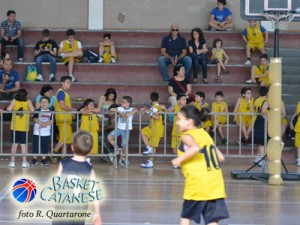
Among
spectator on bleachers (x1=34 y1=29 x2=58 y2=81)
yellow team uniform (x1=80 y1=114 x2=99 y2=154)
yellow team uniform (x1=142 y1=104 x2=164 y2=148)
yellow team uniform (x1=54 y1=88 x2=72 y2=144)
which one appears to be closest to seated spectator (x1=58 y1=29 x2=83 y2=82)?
spectator on bleachers (x1=34 y1=29 x2=58 y2=81)

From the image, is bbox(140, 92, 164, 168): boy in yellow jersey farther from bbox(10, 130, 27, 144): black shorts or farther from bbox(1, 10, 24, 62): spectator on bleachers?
bbox(1, 10, 24, 62): spectator on bleachers

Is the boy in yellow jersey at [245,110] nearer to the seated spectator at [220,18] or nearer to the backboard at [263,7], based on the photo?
the backboard at [263,7]

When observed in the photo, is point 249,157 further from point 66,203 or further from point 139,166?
→ point 66,203

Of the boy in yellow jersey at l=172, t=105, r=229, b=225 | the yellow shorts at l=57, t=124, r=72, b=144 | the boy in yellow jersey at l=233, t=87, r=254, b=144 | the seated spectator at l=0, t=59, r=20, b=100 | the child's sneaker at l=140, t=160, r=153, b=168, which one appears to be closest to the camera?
the boy in yellow jersey at l=172, t=105, r=229, b=225

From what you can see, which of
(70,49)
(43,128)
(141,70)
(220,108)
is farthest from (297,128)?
(70,49)

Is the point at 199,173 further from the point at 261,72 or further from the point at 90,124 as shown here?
the point at 261,72

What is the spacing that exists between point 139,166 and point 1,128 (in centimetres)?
330

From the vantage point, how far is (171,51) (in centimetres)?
2281

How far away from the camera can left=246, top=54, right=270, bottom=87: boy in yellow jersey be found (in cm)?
2211

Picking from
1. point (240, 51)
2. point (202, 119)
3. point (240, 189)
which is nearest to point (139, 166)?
point (240, 189)

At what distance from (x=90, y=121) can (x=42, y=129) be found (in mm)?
→ 1105

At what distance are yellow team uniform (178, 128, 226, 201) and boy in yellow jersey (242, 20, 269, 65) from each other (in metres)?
13.7

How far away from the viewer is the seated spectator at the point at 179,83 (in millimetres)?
20984

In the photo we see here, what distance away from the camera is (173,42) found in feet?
74.7
